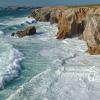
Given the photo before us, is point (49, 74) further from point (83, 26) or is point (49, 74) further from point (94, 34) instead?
point (83, 26)

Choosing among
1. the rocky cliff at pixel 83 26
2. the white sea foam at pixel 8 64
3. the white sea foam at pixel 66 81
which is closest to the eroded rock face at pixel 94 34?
the rocky cliff at pixel 83 26

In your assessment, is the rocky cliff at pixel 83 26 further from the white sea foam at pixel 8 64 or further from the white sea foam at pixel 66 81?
the white sea foam at pixel 8 64

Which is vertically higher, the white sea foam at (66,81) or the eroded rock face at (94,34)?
the eroded rock face at (94,34)

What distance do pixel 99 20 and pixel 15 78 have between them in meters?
10.1

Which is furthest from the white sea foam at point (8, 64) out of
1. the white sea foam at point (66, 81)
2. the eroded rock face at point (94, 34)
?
the eroded rock face at point (94, 34)

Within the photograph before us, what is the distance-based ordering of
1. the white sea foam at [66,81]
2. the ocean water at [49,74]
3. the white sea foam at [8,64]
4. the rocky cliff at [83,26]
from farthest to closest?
1. the rocky cliff at [83,26]
2. the white sea foam at [8,64]
3. the ocean water at [49,74]
4. the white sea foam at [66,81]

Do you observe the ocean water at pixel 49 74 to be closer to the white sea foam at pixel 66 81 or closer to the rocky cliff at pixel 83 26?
the white sea foam at pixel 66 81

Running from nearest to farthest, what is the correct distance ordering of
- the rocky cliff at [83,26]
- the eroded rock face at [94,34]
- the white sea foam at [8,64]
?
the white sea foam at [8,64]
the eroded rock face at [94,34]
the rocky cliff at [83,26]

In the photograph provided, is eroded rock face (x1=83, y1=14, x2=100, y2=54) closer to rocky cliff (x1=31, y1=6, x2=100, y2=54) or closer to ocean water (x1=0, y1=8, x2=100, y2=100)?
rocky cliff (x1=31, y1=6, x2=100, y2=54)

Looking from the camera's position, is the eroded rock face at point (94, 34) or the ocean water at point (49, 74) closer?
the ocean water at point (49, 74)

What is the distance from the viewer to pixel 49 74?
2195 cm

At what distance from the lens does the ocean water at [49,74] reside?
18219 mm

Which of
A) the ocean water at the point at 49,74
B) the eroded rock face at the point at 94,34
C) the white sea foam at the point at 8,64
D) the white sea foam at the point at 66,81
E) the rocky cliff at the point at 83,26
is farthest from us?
the rocky cliff at the point at 83,26

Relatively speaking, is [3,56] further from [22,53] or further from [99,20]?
[99,20]
